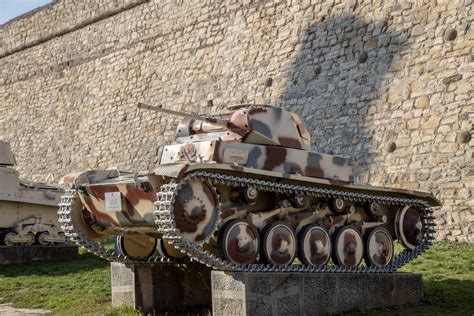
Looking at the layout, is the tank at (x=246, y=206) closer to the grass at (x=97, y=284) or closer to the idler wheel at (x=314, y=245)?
the idler wheel at (x=314, y=245)

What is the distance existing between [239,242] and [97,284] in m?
3.51

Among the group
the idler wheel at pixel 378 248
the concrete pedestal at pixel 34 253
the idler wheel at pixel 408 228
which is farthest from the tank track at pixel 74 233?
the concrete pedestal at pixel 34 253

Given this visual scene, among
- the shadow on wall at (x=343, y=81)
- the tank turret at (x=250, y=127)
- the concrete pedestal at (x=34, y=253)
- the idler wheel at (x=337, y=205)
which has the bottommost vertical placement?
the concrete pedestal at (x=34, y=253)

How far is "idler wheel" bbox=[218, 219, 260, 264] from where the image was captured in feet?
19.8

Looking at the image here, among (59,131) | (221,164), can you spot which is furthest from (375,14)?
(59,131)

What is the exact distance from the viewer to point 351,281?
6.65 meters

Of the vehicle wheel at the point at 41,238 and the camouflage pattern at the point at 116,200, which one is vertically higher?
the camouflage pattern at the point at 116,200

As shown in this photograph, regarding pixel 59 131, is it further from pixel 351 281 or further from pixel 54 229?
pixel 351 281

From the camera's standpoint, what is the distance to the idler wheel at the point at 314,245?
6.70 metres

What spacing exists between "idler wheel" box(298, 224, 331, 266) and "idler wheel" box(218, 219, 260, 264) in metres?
0.58

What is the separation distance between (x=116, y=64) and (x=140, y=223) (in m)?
12.5

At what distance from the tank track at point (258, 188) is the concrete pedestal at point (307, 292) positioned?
0.46 ft

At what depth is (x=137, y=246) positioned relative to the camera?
7.43 m

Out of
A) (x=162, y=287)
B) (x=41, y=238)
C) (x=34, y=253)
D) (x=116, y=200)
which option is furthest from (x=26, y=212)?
(x=116, y=200)
